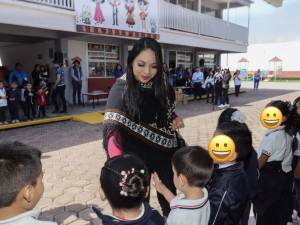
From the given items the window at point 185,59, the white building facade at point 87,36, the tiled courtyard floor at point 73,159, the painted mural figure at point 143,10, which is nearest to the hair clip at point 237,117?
the tiled courtyard floor at point 73,159

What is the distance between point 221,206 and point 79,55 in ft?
36.9

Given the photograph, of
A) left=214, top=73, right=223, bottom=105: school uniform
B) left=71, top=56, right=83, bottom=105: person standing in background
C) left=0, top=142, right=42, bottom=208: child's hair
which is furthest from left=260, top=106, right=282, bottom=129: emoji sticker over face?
left=214, top=73, right=223, bottom=105: school uniform

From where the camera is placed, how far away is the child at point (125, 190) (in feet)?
4.39

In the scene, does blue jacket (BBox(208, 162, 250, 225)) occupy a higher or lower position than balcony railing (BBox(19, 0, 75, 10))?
lower

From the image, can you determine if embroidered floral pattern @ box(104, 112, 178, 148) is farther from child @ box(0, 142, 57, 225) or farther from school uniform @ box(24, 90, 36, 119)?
school uniform @ box(24, 90, 36, 119)

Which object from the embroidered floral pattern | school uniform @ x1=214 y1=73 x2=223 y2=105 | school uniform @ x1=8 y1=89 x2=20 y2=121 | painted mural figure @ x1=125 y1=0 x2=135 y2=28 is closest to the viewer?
the embroidered floral pattern

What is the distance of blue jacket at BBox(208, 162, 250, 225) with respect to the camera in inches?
62.8

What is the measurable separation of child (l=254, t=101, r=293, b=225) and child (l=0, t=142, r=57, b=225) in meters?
1.72

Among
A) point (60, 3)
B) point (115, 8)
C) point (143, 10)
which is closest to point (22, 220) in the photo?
point (60, 3)

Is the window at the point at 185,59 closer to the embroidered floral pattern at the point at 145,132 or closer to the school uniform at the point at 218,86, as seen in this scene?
the school uniform at the point at 218,86

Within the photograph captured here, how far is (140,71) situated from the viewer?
193cm

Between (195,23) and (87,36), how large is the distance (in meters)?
5.48

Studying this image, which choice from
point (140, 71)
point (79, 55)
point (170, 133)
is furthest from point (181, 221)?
point (79, 55)

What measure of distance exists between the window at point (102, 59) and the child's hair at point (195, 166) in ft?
37.7
